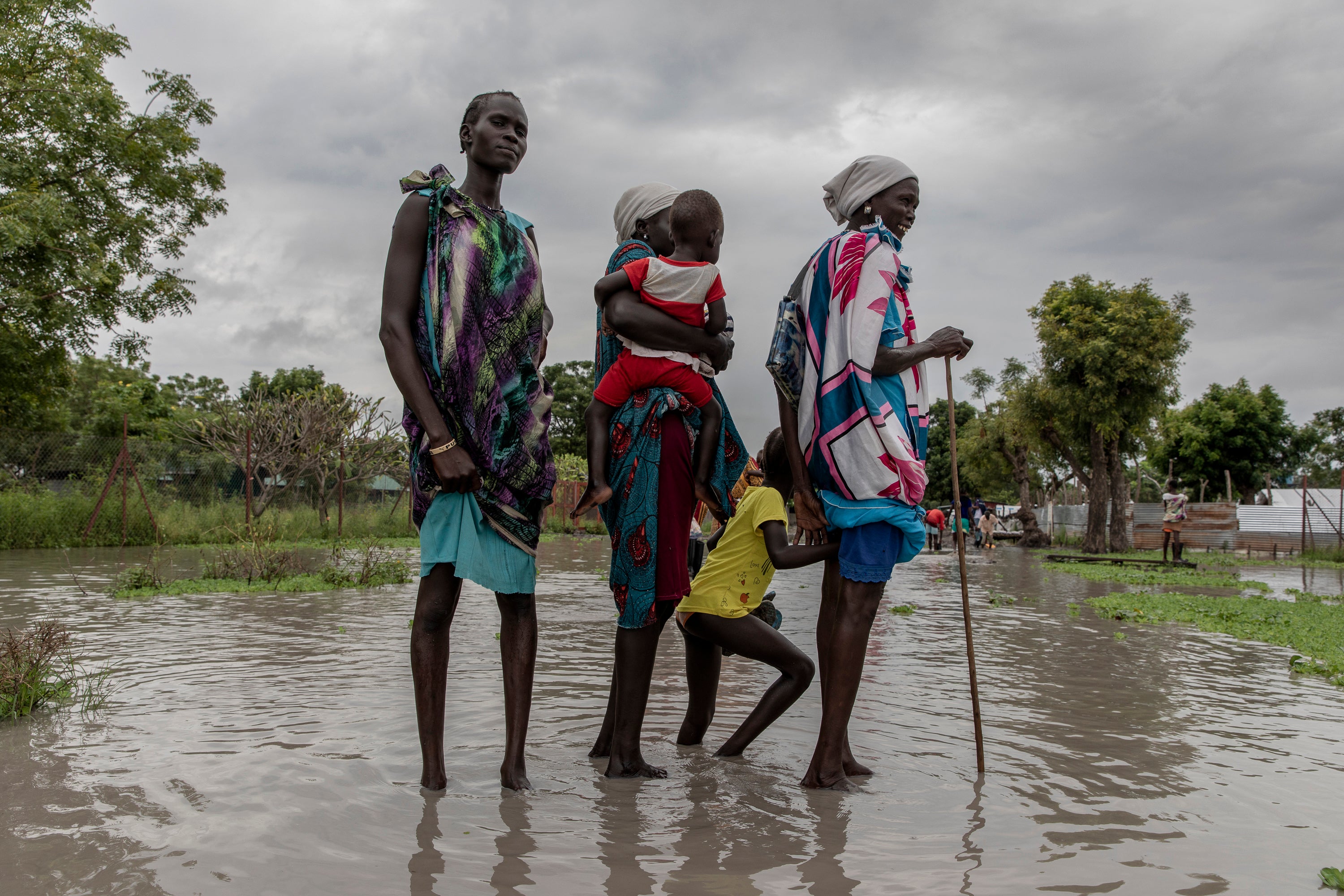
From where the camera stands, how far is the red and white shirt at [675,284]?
310 centimetres

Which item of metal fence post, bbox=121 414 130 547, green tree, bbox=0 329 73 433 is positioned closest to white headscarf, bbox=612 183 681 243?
metal fence post, bbox=121 414 130 547

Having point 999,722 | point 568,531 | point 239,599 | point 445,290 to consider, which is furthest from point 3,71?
point 999,722

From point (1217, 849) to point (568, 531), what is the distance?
27187mm

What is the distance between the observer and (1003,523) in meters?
45.8

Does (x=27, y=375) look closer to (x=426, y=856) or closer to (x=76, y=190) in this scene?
(x=76, y=190)

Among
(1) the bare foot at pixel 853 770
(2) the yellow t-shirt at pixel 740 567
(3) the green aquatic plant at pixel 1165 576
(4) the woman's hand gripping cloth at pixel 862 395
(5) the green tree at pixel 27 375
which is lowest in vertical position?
(3) the green aquatic plant at pixel 1165 576

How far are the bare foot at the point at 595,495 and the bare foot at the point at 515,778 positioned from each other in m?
0.80

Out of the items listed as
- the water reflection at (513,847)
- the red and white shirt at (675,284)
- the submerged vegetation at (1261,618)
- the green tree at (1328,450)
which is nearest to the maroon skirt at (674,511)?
the red and white shirt at (675,284)

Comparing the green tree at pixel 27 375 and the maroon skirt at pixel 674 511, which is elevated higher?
the green tree at pixel 27 375

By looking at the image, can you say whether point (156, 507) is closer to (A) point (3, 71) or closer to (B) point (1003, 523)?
(A) point (3, 71)

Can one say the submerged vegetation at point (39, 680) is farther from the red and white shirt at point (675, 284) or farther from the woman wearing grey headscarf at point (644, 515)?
the red and white shirt at point (675, 284)

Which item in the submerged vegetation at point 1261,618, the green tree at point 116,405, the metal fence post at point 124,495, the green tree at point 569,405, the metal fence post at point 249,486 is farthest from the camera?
the green tree at point 569,405

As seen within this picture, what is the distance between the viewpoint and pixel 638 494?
3.10 meters

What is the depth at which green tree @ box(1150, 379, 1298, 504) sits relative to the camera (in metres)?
47.4
